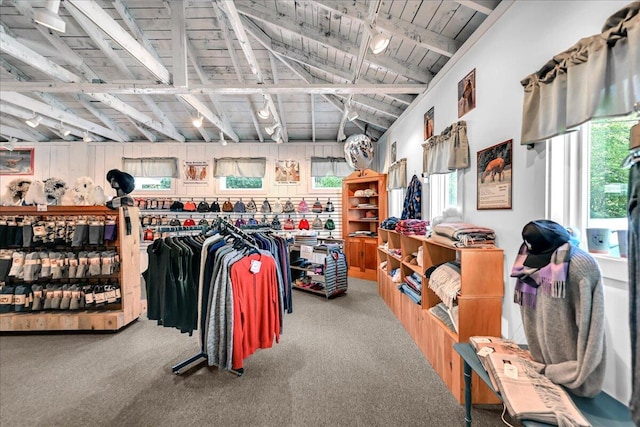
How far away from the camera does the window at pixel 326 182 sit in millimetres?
7660

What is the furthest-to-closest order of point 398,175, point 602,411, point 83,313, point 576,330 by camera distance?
point 398,175, point 83,313, point 576,330, point 602,411

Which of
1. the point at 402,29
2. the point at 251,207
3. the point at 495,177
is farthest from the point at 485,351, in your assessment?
the point at 251,207

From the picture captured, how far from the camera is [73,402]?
2.22 m

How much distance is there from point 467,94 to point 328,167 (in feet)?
15.9

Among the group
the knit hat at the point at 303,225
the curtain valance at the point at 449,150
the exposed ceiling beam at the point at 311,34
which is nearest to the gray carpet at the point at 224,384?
the curtain valance at the point at 449,150

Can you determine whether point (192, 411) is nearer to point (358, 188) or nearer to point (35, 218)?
point (35, 218)

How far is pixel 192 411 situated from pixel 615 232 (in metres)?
2.93

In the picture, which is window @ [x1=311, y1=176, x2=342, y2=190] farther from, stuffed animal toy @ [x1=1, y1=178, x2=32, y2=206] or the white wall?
stuffed animal toy @ [x1=1, y1=178, x2=32, y2=206]

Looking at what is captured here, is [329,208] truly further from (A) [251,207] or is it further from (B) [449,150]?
(B) [449,150]

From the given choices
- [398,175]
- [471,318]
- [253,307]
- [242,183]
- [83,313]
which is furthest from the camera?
[242,183]

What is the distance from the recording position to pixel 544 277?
147cm

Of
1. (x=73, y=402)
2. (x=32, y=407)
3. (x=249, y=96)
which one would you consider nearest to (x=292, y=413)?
(x=73, y=402)

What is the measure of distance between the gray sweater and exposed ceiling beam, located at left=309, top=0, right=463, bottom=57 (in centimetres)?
250

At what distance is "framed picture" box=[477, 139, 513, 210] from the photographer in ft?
7.18
